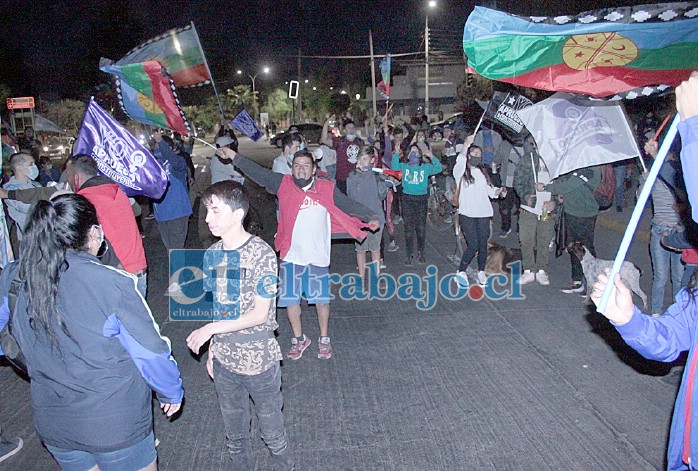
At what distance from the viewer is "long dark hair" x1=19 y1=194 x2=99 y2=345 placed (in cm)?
256

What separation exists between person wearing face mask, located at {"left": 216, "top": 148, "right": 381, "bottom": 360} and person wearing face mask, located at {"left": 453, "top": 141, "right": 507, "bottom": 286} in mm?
2676

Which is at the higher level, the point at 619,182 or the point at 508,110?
the point at 508,110

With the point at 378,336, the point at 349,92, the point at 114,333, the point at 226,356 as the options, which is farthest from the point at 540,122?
the point at 349,92

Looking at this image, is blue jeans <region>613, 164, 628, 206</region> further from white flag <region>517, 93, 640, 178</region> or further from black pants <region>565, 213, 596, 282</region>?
white flag <region>517, 93, 640, 178</region>

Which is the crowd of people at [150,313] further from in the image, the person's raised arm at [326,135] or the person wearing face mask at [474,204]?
the person's raised arm at [326,135]

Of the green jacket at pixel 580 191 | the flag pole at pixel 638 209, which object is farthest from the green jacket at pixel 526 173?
the flag pole at pixel 638 209

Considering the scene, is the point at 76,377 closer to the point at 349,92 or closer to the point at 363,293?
the point at 363,293

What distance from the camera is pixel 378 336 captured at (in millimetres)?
6355

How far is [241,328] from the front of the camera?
11.0 feet

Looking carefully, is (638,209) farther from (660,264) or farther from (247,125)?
(247,125)

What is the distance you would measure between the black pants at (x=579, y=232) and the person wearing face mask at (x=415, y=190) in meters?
2.22

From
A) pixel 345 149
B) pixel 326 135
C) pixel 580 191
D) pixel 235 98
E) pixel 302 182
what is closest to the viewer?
pixel 302 182

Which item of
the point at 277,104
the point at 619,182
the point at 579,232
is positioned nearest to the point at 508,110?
the point at 579,232

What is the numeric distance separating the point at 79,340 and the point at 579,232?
649cm
